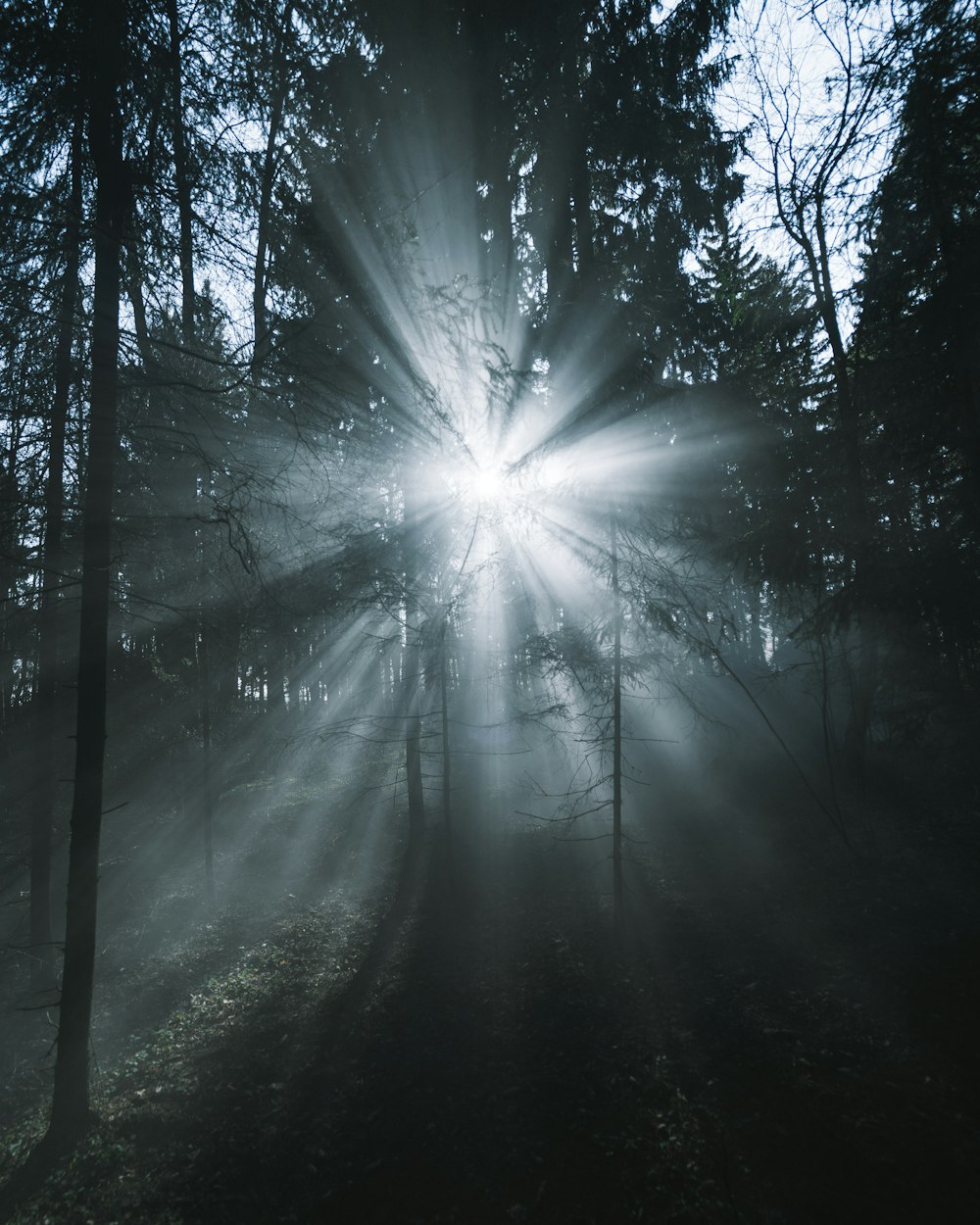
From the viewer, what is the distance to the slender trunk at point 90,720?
5.93 meters

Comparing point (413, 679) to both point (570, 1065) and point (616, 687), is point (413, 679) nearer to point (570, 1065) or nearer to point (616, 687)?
point (616, 687)

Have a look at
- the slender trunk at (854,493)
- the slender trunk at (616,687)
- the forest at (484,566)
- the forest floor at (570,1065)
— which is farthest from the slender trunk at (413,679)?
the slender trunk at (854,493)

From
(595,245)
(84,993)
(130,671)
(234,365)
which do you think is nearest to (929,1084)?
(84,993)

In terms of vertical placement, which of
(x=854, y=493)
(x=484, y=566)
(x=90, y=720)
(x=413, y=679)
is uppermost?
(x=854, y=493)

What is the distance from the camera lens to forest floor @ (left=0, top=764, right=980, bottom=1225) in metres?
5.05

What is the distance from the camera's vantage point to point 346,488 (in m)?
10.8

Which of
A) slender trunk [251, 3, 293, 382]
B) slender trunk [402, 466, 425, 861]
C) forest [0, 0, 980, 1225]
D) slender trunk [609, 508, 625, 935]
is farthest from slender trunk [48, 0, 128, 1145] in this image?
slender trunk [609, 508, 625, 935]

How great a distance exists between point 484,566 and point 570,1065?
7430 millimetres

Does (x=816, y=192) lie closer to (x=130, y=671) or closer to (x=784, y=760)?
(x=784, y=760)

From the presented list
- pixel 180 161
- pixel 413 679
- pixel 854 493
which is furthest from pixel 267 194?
pixel 854 493

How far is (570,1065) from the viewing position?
6707 mm

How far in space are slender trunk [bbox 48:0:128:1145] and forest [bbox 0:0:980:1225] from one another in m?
0.06

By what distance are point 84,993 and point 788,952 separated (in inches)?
356

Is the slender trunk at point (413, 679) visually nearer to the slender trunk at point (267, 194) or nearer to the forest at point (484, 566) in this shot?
the forest at point (484, 566)
